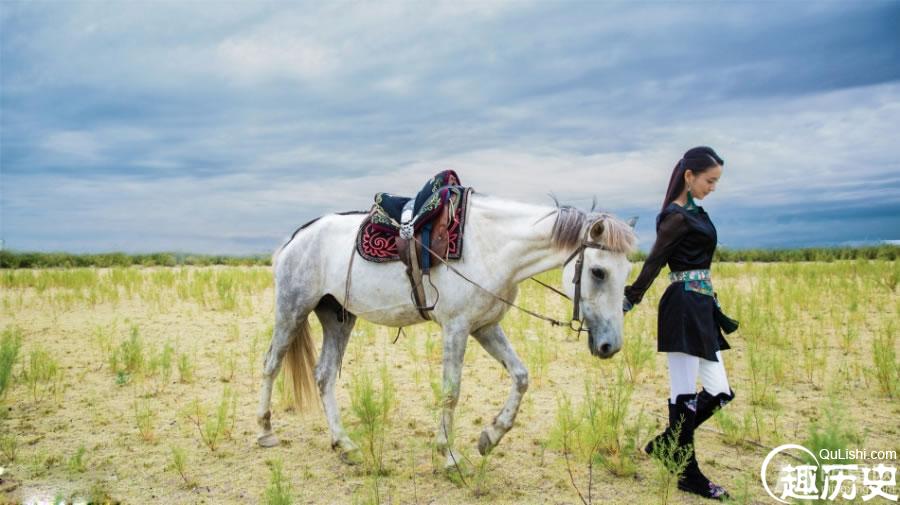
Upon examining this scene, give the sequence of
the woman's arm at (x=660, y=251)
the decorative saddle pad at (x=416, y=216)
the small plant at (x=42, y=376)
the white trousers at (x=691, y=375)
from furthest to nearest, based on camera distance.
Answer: the small plant at (x=42, y=376) < the decorative saddle pad at (x=416, y=216) < the white trousers at (x=691, y=375) < the woman's arm at (x=660, y=251)

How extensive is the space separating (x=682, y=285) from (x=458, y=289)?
1.39m

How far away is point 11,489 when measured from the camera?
13.2 ft

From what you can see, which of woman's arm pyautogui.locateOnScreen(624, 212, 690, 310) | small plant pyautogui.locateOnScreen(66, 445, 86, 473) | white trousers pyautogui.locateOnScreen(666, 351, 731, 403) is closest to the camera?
woman's arm pyautogui.locateOnScreen(624, 212, 690, 310)

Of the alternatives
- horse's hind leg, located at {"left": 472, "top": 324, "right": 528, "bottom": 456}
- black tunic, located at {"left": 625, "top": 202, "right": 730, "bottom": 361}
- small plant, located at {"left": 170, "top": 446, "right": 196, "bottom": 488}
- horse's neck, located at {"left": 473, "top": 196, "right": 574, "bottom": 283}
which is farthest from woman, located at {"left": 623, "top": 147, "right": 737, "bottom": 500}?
small plant, located at {"left": 170, "top": 446, "right": 196, "bottom": 488}

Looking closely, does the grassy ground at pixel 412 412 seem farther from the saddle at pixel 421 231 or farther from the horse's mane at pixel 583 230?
the horse's mane at pixel 583 230

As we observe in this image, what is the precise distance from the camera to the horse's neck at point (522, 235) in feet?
12.3

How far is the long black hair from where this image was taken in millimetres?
3584

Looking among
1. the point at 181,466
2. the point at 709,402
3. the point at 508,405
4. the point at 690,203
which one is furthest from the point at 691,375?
the point at 181,466

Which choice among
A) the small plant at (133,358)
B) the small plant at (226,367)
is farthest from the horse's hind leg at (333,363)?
the small plant at (133,358)

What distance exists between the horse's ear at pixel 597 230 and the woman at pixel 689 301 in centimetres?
36

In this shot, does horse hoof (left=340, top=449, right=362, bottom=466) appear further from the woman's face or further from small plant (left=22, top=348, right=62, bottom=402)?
small plant (left=22, top=348, right=62, bottom=402)

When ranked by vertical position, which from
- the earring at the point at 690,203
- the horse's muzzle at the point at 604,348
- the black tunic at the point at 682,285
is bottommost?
the horse's muzzle at the point at 604,348

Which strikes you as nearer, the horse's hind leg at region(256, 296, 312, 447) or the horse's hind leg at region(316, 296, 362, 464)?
the horse's hind leg at region(316, 296, 362, 464)

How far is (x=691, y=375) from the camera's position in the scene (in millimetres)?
3668
